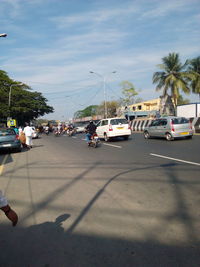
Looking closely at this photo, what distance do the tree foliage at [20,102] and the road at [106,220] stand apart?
148 feet

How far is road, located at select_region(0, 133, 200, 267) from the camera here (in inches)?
115

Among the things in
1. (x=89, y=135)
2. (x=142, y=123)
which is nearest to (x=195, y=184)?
(x=89, y=135)

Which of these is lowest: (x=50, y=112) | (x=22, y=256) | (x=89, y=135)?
(x=22, y=256)

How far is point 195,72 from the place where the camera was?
39.7 metres

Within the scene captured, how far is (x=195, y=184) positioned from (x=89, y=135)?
1028cm

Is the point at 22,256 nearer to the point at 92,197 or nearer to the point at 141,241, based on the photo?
the point at 141,241

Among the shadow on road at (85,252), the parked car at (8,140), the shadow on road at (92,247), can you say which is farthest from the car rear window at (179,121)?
the shadow on road at (85,252)

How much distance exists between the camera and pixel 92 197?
16.8 ft

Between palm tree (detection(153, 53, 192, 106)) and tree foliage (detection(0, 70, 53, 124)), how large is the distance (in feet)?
93.7

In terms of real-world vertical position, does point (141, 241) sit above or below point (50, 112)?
below

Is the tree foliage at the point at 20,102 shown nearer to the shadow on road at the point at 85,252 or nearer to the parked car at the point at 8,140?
the parked car at the point at 8,140

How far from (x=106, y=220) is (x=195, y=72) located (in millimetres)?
40511

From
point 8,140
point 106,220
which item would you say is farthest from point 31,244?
point 8,140

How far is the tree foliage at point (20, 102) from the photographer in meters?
51.2
